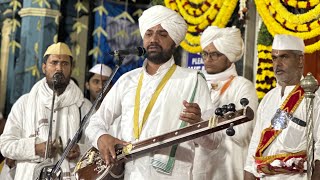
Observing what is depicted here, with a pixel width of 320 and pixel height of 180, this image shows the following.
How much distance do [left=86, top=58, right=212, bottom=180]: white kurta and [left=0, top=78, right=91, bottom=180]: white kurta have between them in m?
1.21

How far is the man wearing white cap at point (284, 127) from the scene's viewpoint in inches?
206

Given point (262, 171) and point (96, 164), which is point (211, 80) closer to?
point (262, 171)

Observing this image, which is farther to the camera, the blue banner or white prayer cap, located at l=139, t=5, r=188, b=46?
the blue banner

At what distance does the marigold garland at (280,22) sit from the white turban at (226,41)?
0.75 metres

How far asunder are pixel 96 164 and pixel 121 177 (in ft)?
0.68

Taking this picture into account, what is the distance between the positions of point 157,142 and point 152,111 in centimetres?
33

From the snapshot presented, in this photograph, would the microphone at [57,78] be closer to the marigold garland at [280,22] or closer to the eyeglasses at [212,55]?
the eyeglasses at [212,55]

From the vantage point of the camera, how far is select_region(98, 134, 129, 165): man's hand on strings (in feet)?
15.9

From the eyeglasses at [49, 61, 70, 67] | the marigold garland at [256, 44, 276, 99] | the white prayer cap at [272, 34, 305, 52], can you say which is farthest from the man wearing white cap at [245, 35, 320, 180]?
the eyeglasses at [49, 61, 70, 67]

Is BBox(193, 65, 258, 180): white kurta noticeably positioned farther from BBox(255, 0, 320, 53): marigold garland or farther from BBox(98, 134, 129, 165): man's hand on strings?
BBox(98, 134, 129, 165): man's hand on strings

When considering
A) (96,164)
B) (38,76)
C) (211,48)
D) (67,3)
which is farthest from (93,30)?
(96,164)

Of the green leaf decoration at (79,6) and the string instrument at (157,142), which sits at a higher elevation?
the green leaf decoration at (79,6)

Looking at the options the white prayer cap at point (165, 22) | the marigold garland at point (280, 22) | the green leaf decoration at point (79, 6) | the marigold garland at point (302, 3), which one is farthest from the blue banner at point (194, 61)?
the white prayer cap at point (165, 22)

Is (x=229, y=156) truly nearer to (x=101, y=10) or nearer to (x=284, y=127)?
(x=284, y=127)
